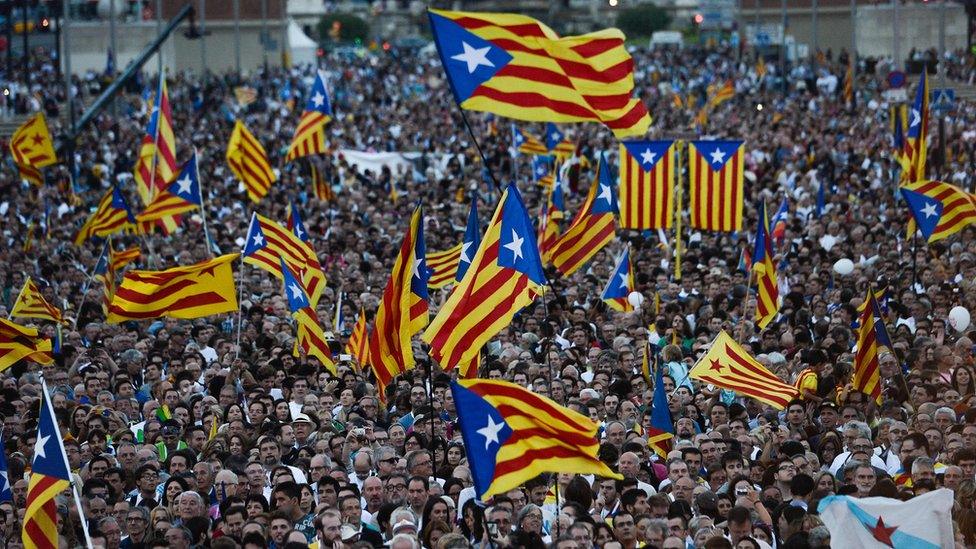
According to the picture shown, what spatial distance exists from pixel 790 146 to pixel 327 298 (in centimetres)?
1711

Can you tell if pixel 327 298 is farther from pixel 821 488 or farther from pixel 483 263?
pixel 821 488

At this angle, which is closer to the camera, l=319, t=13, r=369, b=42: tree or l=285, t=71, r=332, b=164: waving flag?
l=285, t=71, r=332, b=164: waving flag

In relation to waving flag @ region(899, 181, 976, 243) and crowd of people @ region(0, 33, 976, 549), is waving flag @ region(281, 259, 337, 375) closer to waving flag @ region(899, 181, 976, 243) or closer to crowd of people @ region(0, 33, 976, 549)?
crowd of people @ region(0, 33, 976, 549)

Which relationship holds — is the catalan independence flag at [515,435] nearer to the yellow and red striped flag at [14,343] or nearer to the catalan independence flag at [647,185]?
the yellow and red striped flag at [14,343]

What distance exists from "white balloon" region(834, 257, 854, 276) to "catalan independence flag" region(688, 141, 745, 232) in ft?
3.87

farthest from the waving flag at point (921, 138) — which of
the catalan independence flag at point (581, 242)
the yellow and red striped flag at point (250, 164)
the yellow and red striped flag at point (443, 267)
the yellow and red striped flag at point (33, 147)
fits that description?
the yellow and red striped flag at point (33, 147)

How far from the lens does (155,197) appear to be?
2492cm

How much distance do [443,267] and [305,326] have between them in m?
2.53

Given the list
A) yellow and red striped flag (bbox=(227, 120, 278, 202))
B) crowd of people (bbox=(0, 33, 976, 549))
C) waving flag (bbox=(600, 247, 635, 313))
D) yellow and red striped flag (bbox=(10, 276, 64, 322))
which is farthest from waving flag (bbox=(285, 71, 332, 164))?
waving flag (bbox=(600, 247, 635, 313))

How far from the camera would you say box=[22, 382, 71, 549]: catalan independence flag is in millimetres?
10469

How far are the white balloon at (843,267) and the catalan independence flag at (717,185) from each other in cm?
118

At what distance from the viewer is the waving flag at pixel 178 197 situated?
2391 cm

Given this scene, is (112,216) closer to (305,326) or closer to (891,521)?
(305,326)

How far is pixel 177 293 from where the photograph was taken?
17.2 m
